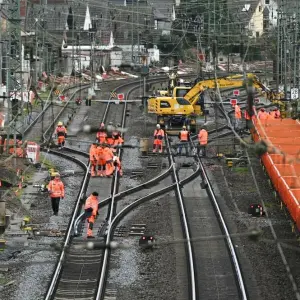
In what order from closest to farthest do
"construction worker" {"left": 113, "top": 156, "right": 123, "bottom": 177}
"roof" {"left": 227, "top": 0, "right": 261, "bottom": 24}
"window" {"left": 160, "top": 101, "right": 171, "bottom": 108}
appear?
1. "construction worker" {"left": 113, "top": 156, "right": 123, "bottom": 177}
2. "window" {"left": 160, "top": 101, "right": 171, "bottom": 108}
3. "roof" {"left": 227, "top": 0, "right": 261, "bottom": 24}

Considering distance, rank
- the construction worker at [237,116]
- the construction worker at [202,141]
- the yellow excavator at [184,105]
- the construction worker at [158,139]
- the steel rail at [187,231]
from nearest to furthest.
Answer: the steel rail at [187,231]
the construction worker at [202,141]
the construction worker at [158,139]
the construction worker at [237,116]
the yellow excavator at [184,105]

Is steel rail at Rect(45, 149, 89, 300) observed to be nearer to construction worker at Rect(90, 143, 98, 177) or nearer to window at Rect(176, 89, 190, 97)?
construction worker at Rect(90, 143, 98, 177)

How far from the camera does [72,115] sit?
1501 inches

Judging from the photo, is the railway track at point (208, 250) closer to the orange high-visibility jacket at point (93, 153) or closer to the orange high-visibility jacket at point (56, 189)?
the orange high-visibility jacket at point (93, 153)

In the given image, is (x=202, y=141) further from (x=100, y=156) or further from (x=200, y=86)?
A: (x=200, y=86)

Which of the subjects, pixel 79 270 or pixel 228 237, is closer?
pixel 79 270

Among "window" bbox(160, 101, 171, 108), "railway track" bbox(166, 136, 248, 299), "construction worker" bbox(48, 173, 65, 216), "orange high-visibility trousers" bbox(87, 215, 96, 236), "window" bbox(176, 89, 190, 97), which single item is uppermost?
"window" bbox(176, 89, 190, 97)

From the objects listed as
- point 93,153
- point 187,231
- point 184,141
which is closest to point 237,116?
point 184,141

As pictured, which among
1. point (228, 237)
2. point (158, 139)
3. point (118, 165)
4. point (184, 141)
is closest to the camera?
→ point (228, 237)

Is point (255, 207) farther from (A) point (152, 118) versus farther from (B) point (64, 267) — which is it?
(A) point (152, 118)

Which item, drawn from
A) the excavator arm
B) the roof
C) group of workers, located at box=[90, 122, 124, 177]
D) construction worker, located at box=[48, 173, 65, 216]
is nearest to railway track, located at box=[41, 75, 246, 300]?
construction worker, located at box=[48, 173, 65, 216]

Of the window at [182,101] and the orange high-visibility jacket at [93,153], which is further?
the window at [182,101]

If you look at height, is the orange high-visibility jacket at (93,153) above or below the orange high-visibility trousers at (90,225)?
above

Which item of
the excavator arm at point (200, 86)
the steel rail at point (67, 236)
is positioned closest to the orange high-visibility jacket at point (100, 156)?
the steel rail at point (67, 236)
